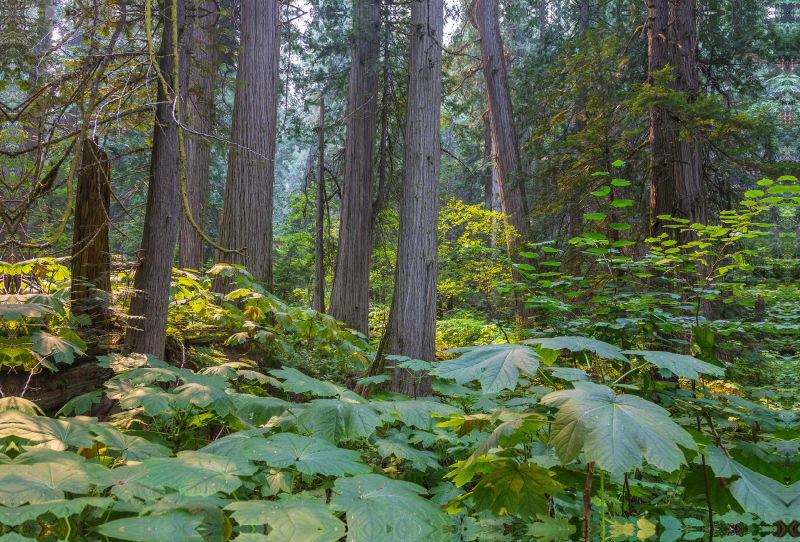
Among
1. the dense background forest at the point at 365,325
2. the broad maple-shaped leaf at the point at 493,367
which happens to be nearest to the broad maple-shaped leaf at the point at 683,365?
the dense background forest at the point at 365,325

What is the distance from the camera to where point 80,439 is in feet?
4.61

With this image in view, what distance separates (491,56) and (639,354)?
32.5 ft

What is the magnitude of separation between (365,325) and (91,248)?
547cm

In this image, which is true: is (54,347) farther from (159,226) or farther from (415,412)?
(415,412)

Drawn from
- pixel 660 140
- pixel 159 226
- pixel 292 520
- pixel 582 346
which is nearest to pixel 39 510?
pixel 292 520

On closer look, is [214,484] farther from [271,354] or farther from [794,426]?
[271,354]

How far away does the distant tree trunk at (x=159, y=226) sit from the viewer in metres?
3.00

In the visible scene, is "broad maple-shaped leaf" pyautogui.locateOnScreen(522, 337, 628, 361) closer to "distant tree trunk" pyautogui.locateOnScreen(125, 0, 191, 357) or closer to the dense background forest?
the dense background forest

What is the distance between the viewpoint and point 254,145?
5789 mm

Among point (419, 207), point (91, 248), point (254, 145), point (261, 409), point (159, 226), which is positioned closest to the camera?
point (261, 409)

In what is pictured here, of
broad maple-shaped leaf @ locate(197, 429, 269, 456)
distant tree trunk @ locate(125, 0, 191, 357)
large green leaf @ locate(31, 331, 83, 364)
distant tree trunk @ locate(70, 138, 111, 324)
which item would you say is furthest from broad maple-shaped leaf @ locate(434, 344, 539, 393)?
distant tree trunk @ locate(70, 138, 111, 324)

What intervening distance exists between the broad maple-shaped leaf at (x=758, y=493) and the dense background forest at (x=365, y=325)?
0.01 metres

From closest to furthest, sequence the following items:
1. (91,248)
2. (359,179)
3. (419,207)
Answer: (91,248) → (419,207) → (359,179)

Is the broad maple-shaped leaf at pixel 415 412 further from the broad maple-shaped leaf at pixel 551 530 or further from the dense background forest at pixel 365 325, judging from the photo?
the broad maple-shaped leaf at pixel 551 530
